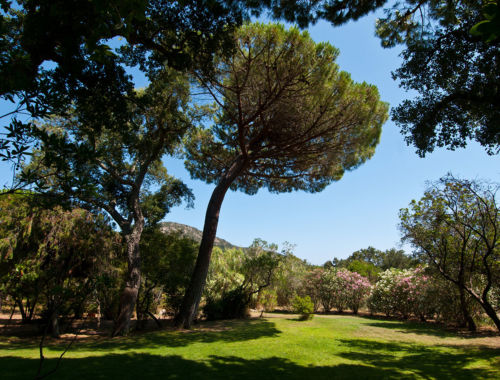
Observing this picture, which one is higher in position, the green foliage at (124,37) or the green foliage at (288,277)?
the green foliage at (124,37)

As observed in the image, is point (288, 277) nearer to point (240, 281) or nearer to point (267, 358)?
point (240, 281)

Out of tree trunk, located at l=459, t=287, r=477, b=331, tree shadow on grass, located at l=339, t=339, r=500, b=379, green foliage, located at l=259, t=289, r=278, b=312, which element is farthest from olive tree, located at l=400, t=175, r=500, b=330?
green foliage, located at l=259, t=289, r=278, b=312

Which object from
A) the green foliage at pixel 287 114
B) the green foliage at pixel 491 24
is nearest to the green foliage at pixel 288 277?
the green foliage at pixel 287 114

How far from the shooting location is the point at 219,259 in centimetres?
1593

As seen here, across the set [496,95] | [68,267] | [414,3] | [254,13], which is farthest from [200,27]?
[68,267]

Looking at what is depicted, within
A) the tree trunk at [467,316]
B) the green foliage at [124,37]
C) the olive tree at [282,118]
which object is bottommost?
the tree trunk at [467,316]

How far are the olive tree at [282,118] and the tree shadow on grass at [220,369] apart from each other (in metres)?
4.66

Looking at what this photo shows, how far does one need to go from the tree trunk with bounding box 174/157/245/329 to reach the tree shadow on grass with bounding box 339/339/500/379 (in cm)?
513

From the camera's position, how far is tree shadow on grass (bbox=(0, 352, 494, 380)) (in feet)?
14.3

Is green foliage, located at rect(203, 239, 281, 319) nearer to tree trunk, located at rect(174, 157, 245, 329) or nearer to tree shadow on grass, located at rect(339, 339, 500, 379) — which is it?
tree trunk, located at rect(174, 157, 245, 329)

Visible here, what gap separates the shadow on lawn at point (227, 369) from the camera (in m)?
4.36

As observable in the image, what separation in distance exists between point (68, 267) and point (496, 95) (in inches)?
480

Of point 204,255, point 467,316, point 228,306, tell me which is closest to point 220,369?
point 204,255

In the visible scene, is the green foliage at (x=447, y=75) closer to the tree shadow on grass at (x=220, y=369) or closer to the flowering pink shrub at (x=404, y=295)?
the tree shadow on grass at (x=220, y=369)
